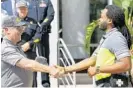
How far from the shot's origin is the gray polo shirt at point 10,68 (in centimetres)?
421

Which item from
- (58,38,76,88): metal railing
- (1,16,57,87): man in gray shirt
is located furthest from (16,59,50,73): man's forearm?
(58,38,76,88): metal railing

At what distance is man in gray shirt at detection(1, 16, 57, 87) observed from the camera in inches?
166

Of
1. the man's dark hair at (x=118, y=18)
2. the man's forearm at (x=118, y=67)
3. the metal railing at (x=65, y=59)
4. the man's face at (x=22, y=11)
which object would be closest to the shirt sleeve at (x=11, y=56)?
the man's forearm at (x=118, y=67)

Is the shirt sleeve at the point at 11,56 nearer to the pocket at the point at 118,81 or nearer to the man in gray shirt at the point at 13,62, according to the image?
the man in gray shirt at the point at 13,62

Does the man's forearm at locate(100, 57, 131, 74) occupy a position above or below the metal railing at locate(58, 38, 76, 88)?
above

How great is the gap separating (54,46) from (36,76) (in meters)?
0.93

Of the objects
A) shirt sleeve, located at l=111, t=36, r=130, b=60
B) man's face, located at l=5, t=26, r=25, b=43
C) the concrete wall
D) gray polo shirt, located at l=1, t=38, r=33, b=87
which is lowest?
the concrete wall

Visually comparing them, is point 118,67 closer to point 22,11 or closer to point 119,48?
point 119,48

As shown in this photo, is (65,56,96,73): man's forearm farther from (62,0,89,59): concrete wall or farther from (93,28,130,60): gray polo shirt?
(62,0,89,59): concrete wall

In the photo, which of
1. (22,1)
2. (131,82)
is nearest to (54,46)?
(22,1)

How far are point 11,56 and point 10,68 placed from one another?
0.11 metres

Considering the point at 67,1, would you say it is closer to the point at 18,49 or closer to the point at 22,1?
the point at 22,1

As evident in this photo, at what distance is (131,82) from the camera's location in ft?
15.0

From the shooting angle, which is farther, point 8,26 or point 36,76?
point 36,76
